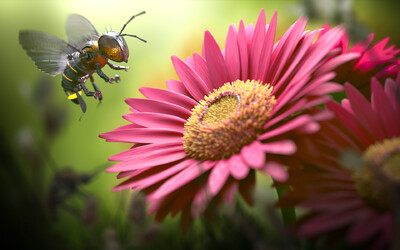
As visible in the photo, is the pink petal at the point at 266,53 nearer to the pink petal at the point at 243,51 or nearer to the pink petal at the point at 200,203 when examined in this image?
the pink petal at the point at 243,51

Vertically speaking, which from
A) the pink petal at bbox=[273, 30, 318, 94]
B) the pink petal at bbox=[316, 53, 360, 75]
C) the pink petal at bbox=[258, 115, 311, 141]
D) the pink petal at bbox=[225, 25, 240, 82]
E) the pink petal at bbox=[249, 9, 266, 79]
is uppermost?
the pink petal at bbox=[225, 25, 240, 82]

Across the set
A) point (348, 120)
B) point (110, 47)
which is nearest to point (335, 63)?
point (348, 120)

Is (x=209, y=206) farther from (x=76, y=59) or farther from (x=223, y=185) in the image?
(x=76, y=59)

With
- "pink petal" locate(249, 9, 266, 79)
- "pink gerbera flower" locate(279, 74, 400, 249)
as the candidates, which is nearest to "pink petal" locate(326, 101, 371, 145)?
"pink gerbera flower" locate(279, 74, 400, 249)

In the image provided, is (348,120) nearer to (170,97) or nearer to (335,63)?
(335,63)

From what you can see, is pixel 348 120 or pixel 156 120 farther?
pixel 156 120

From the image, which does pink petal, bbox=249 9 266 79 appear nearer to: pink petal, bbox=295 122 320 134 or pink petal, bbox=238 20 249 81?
pink petal, bbox=238 20 249 81

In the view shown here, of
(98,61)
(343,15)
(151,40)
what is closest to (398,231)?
(343,15)
